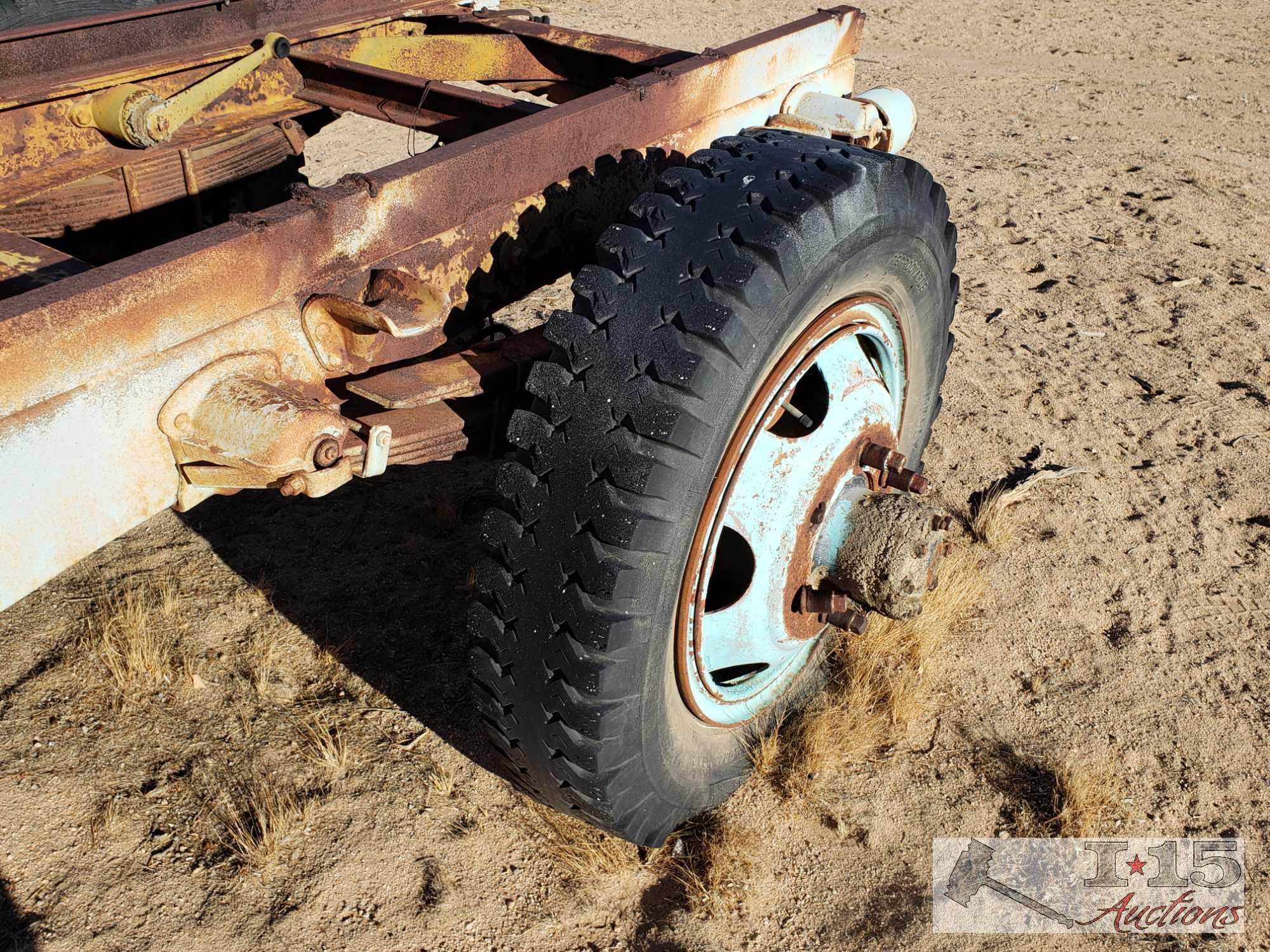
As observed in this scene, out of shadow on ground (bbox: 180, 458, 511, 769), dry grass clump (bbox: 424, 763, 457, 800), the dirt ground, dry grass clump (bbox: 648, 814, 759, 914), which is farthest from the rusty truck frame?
shadow on ground (bbox: 180, 458, 511, 769)

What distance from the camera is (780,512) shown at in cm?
232

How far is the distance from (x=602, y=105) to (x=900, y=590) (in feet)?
4.33

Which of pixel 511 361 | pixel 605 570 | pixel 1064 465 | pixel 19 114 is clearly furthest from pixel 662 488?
pixel 1064 465

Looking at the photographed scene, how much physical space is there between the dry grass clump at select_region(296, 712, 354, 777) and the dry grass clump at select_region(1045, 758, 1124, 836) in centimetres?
182

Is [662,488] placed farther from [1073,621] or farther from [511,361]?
[1073,621]

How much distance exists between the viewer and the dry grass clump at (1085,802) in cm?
258

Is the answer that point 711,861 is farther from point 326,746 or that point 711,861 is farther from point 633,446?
point 633,446

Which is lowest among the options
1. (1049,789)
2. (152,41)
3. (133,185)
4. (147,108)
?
(1049,789)

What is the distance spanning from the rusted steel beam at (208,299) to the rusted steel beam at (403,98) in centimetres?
60

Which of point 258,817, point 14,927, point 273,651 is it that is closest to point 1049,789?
point 258,817

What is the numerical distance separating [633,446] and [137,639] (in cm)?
192

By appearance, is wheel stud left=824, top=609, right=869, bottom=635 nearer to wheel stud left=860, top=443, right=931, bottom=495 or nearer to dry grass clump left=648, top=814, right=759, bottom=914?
wheel stud left=860, top=443, right=931, bottom=495

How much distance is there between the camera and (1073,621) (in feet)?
10.5

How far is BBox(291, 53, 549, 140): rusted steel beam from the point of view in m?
2.97
